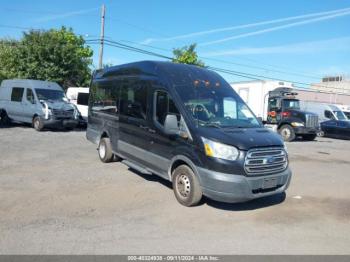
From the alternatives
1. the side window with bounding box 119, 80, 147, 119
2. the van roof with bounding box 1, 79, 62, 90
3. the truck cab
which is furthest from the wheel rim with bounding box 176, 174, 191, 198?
the truck cab

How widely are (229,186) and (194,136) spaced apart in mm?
1036

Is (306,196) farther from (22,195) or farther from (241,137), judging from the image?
(22,195)

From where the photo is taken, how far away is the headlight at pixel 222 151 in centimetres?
577

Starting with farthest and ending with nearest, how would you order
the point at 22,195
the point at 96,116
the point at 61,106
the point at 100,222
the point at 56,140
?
the point at 61,106, the point at 56,140, the point at 96,116, the point at 22,195, the point at 100,222

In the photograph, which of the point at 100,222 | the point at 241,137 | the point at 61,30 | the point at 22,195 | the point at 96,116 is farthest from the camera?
the point at 61,30

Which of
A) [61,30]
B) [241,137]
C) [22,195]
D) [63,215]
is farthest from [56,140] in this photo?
[61,30]

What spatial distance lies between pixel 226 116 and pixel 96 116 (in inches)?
186

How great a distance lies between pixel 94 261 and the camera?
410 centimetres

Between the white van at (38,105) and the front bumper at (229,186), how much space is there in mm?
12248

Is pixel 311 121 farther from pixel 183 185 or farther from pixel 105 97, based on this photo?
pixel 183 185

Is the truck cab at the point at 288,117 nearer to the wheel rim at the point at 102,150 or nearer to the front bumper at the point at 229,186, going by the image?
the wheel rim at the point at 102,150

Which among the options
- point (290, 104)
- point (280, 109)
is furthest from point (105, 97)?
point (290, 104)

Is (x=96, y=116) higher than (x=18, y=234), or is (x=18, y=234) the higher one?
(x=96, y=116)

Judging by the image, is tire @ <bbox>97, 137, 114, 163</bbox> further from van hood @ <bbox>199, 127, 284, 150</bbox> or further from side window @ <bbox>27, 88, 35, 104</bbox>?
side window @ <bbox>27, 88, 35, 104</bbox>
